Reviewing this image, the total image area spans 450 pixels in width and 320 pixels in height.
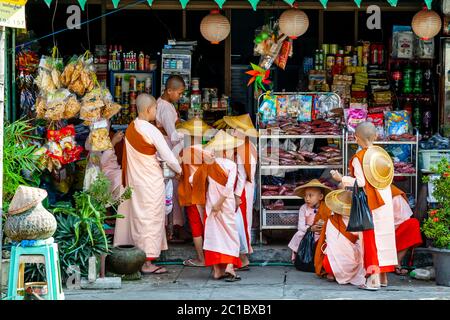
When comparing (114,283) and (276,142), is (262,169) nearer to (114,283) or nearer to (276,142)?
(276,142)

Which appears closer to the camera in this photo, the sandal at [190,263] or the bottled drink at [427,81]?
the sandal at [190,263]

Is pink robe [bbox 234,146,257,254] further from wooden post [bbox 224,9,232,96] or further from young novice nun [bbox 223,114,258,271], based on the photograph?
wooden post [bbox 224,9,232,96]

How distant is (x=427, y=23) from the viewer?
34.9ft

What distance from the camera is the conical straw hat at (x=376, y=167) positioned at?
8.97m

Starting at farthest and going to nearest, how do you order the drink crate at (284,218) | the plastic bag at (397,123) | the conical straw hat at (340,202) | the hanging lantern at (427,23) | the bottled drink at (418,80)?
the bottled drink at (418,80)
the plastic bag at (397,123)
the hanging lantern at (427,23)
the drink crate at (284,218)
the conical straw hat at (340,202)

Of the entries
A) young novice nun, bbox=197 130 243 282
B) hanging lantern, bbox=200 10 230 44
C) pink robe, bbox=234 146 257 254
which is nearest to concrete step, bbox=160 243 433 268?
pink robe, bbox=234 146 257 254

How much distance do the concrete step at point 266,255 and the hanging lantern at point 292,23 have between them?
2434mm

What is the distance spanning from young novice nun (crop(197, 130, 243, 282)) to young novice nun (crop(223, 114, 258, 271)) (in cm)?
23

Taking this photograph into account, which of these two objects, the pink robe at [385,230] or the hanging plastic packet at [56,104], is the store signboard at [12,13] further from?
the pink robe at [385,230]

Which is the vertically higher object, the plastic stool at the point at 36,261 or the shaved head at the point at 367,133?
the shaved head at the point at 367,133

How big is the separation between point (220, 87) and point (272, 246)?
2727mm

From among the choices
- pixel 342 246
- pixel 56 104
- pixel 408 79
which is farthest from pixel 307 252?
pixel 408 79

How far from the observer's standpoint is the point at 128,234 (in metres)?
9.91

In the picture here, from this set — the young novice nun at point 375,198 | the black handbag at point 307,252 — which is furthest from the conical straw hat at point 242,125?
the young novice nun at point 375,198
